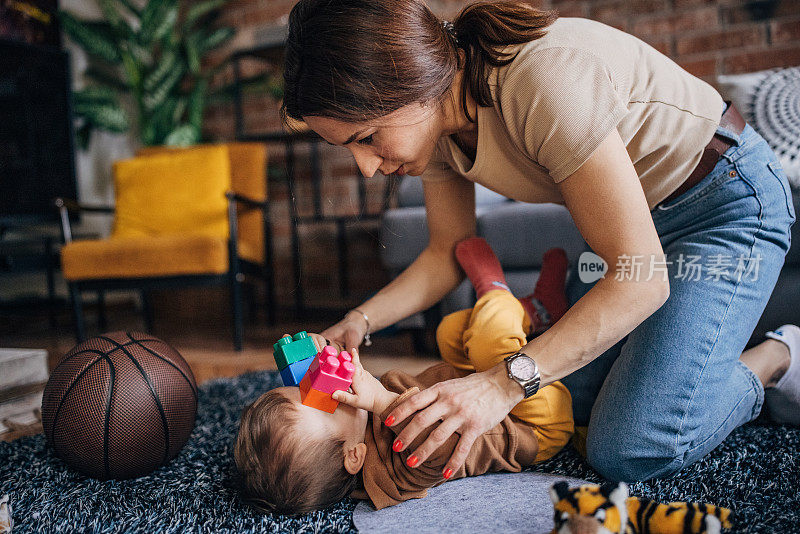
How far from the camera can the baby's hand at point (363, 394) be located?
87cm

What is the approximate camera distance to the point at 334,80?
0.78m

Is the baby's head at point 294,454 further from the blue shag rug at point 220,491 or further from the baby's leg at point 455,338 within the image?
the baby's leg at point 455,338

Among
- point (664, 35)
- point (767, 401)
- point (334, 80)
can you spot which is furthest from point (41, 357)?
point (664, 35)

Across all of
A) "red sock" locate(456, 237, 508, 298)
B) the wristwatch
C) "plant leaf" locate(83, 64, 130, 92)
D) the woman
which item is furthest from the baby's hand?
"plant leaf" locate(83, 64, 130, 92)

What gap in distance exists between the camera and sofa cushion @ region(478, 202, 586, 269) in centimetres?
172

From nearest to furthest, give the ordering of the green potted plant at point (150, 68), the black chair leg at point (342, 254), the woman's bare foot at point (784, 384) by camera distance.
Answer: the woman's bare foot at point (784, 384), the black chair leg at point (342, 254), the green potted plant at point (150, 68)

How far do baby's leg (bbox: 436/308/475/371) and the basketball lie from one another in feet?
1.69

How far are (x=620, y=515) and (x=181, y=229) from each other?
7.65 feet

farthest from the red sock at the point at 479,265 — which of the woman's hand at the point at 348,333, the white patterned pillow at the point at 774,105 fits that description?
the white patterned pillow at the point at 774,105

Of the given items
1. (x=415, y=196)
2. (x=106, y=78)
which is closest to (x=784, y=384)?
(x=415, y=196)

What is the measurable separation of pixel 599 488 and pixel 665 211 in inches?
22.5

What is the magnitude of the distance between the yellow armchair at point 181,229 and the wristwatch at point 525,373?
163 cm

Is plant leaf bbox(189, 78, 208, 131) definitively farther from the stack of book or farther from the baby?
the baby

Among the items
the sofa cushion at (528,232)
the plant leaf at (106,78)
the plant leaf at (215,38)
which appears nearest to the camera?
the sofa cushion at (528,232)
